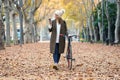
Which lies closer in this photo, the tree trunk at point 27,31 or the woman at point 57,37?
the woman at point 57,37

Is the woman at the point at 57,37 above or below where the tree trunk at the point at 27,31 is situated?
above

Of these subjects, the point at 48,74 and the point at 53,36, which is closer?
the point at 48,74

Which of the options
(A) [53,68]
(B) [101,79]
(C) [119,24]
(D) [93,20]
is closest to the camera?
(B) [101,79]

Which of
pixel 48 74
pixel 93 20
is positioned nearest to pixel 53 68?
pixel 48 74

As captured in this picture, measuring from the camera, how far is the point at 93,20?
174 feet

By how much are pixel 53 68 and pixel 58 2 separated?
59640 millimetres

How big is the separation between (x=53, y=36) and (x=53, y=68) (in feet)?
Result: 3.26

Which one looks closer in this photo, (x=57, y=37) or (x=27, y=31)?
(x=57, y=37)

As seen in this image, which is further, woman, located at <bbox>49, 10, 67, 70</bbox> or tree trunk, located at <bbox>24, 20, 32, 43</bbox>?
tree trunk, located at <bbox>24, 20, 32, 43</bbox>

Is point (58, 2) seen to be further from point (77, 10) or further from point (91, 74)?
point (91, 74)

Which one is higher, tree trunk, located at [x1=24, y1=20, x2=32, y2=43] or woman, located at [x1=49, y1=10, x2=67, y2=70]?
woman, located at [x1=49, y1=10, x2=67, y2=70]

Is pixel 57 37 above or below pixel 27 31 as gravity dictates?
above

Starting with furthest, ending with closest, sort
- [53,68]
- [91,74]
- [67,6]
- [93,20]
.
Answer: [67,6] → [93,20] → [53,68] → [91,74]

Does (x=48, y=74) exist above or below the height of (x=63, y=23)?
below
